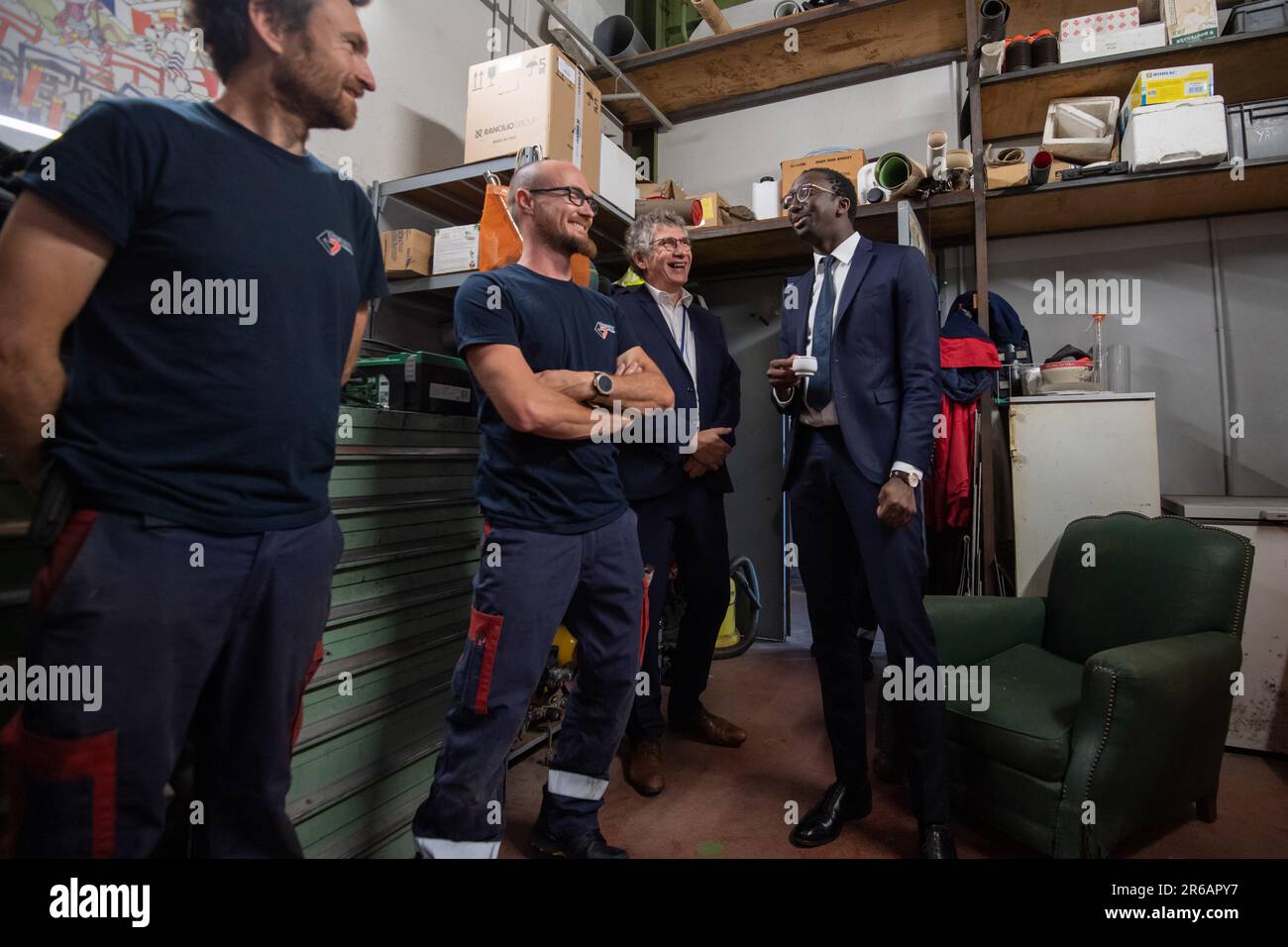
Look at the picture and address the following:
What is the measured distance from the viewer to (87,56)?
A: 1270 mm

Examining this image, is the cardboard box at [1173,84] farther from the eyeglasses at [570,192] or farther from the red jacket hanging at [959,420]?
the eyeglasses at [570,192]

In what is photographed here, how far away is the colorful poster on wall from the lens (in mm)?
1174

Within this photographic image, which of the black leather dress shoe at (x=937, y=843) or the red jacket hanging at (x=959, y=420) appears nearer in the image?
the black leather dress shoe at (x=937, y=843)

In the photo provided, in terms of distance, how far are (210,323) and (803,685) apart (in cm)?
257

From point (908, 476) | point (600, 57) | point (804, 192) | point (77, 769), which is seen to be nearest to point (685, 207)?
point (600, 57)

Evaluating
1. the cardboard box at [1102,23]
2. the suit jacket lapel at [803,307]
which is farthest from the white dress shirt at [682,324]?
the cardboard box at [1102,23]

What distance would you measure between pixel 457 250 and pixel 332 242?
1465mm

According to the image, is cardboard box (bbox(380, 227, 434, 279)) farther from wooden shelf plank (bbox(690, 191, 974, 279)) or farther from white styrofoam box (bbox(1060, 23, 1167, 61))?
white styrofoam box (bbox(1060, 23, 1167, 61))

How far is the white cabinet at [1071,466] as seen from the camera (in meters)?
2.27

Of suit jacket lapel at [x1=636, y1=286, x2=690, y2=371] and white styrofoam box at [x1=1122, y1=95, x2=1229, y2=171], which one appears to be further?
white styrofoam box at [x1=1122, y1=95, x2=1229, y2=171]

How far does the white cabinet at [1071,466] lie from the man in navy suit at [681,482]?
1219 millimetres

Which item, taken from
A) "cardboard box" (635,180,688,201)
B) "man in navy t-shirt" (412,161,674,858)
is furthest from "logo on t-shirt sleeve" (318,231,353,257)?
"cardboard box" (635,180,688,201)

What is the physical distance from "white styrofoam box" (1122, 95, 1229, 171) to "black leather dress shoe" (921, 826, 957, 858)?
2.54 metres

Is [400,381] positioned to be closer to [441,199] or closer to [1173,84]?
[441,199]
